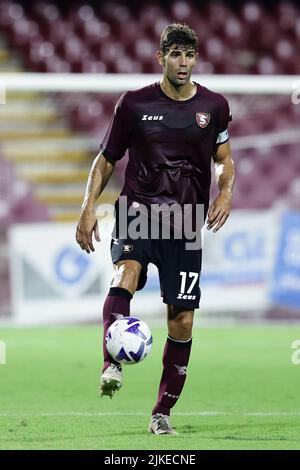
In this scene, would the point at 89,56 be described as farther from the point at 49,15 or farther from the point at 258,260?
the point at 258,260

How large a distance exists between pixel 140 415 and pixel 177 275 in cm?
96

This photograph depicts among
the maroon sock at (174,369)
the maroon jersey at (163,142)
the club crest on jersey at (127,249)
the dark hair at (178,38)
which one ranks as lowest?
the maroon sock at (174,369)

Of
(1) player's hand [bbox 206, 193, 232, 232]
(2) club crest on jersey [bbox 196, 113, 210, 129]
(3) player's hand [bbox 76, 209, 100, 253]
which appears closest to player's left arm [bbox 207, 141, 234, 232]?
(1) player's hand [bbox 206, 193, 232, 232]

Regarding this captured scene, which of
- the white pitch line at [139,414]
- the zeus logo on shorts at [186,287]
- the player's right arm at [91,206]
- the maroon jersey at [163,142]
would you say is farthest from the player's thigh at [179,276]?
the white pitch line at [139,414]

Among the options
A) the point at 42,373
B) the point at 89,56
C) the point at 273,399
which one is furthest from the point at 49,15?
the point at 273,399

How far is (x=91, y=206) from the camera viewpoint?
5129mm

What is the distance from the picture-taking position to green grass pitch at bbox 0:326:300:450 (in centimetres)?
480

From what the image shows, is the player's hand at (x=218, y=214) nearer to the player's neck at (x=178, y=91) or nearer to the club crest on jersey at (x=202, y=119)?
the club crest on jersey at (x=202, y=119)

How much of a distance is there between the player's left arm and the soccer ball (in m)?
0.64

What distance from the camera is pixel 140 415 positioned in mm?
5699

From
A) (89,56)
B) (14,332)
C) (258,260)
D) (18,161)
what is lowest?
(14,332)

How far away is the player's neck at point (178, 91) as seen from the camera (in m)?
5.23

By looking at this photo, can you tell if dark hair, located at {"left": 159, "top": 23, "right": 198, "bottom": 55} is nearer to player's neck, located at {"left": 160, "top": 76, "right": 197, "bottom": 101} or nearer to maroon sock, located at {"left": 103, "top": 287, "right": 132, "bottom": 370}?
player's neck, located at {"left": 160, "top": 76, "right": 197, "bottom": 101}

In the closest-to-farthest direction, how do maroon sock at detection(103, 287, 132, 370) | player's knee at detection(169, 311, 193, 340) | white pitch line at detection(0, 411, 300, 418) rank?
maroon sock at detection(103, 287, 132, 370)
player's knee at detection(169, 311, 193, 340)
white pitch line at detection(0, 411, 300, 418)
